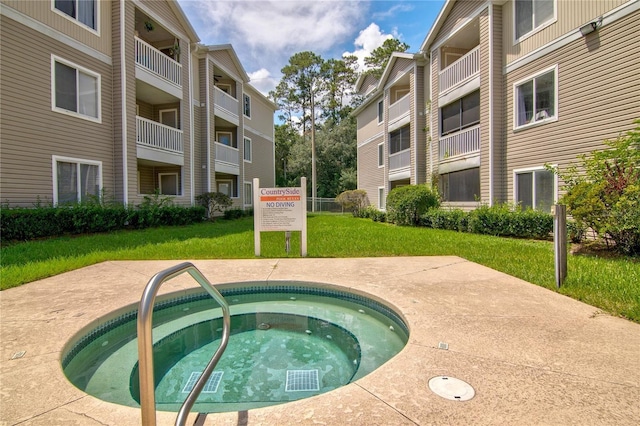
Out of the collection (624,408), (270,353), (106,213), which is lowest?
(270,353)

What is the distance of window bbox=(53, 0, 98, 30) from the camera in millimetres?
10166

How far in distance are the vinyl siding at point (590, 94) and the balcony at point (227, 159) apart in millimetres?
14678

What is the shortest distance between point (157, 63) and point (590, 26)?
15167mm

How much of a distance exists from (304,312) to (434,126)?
13586 mm

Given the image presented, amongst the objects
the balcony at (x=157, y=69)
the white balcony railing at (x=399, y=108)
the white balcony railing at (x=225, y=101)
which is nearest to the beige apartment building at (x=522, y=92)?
the white balcony railing at (x=399, y=108)

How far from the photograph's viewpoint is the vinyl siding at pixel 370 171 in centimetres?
2214

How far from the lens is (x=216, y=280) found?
17.2 ft

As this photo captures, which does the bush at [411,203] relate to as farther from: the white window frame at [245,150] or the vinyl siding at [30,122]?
the vinyl siding at [30,122]

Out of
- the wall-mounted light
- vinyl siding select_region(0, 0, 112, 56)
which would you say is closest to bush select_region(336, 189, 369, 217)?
the wall-mounted light

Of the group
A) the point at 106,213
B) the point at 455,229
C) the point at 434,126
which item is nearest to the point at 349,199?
the point at 434,126

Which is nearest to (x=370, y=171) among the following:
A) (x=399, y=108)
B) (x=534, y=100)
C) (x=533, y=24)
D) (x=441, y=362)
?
(x=399, y=108)

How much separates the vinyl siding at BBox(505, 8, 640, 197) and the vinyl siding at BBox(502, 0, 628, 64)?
49 centimetres

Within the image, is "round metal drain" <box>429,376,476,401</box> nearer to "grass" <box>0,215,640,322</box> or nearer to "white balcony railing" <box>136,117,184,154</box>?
"grass" <box>0,215,640,322</box>

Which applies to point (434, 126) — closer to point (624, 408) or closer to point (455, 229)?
point (455, 229)
